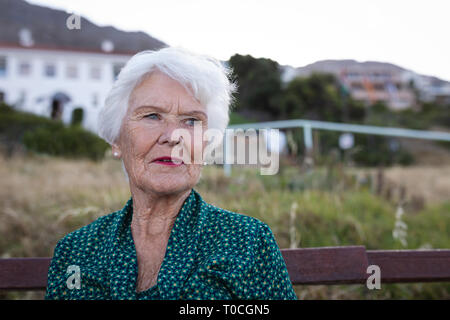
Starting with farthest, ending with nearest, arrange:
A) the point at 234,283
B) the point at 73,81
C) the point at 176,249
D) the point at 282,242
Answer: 1. the point at 73,81
2. the point at 282,242
3. the point at 176,249
4. the point at 234,283

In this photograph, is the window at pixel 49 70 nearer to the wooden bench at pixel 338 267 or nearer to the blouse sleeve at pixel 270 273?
the wooden bench at pixel 338 267

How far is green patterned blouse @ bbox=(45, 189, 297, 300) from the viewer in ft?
4.75

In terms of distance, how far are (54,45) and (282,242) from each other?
36.6m

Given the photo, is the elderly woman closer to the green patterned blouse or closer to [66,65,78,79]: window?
the green patterned blouse

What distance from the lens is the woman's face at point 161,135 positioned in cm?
158

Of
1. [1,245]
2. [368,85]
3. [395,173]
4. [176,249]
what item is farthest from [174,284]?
[368,85]

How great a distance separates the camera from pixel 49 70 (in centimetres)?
3484

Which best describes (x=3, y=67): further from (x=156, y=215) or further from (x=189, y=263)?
(x=189, y=263)

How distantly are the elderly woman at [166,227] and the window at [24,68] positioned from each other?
36876 mm

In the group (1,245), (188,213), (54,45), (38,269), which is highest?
(54,45)

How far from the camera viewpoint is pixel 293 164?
5.48m

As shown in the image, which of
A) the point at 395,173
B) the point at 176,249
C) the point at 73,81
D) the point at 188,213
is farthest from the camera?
the point at 73,81

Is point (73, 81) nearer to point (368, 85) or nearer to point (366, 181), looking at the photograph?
point (368, 85)

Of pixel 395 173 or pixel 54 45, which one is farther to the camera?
pixel 54 45
